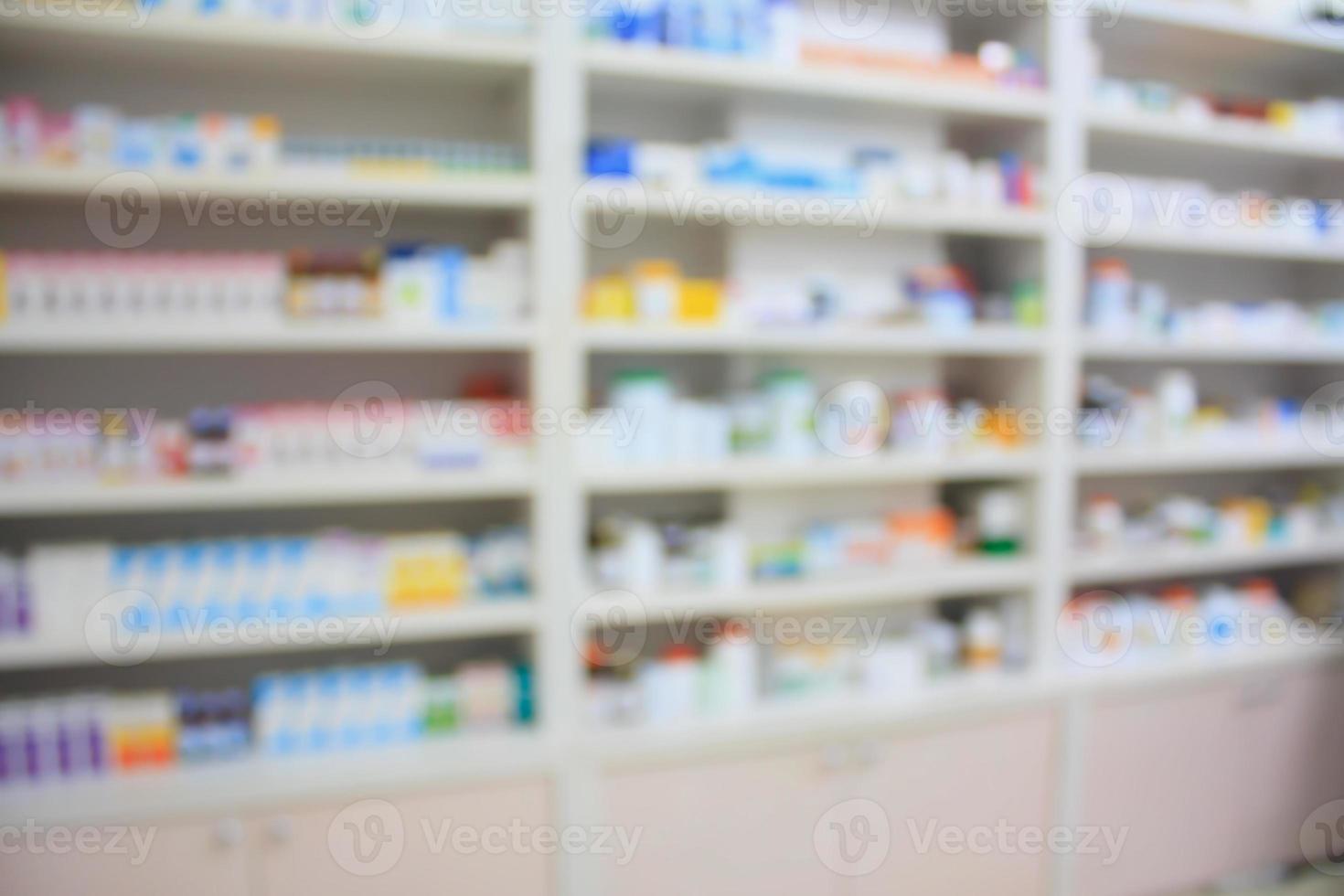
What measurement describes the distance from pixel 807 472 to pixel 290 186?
50.6 inches

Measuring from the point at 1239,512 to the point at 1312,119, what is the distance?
1.17 m

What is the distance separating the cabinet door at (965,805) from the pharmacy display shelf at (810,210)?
1.28m

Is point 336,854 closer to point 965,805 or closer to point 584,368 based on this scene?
point 584,368

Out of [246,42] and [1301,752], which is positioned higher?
[246,42]

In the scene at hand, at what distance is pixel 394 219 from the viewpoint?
89.5 inches

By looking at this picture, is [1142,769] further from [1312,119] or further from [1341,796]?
[1312,119]

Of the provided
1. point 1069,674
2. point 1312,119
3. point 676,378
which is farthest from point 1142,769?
point 1312,119

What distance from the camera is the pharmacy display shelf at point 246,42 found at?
177 centimetres

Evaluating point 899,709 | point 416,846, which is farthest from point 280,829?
point 899,709

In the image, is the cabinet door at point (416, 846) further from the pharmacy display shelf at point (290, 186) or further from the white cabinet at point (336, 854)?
the pharmacy display shelf at point (290, 186)

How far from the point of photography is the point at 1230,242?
263 centimetres

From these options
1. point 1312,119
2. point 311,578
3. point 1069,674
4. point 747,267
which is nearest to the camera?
point 311,578

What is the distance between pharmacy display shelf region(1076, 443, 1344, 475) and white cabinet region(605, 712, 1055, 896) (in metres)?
0.71

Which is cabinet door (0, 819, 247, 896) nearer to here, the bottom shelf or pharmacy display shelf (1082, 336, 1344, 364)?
the bottom shelf
